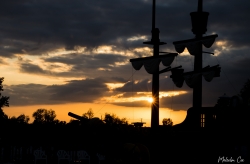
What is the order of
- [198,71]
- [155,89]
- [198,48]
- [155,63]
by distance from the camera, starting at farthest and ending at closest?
1. [198,48]
2. [198,71]
3. [155,63]
4. [155,89]

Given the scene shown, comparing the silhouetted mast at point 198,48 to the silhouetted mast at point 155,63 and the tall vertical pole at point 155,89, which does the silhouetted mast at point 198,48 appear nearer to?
the silhouetted mast at point 155,63

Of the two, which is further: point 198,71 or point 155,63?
point 198,71

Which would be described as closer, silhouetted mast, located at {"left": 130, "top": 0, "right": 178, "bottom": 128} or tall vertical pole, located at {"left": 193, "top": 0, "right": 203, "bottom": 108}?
silhouetted mast, located at {"left": 130, "top": 0, "right": 178, "bottom": 128}
